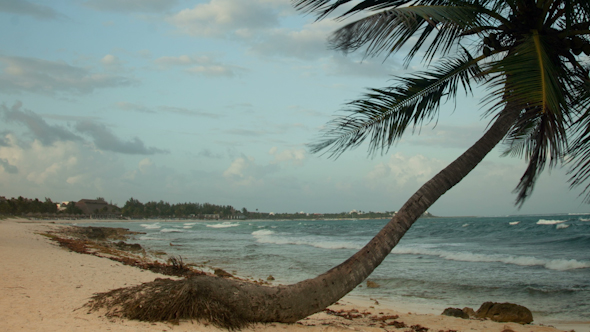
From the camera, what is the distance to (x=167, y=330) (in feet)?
12.8

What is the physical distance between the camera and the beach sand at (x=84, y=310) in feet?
13.1


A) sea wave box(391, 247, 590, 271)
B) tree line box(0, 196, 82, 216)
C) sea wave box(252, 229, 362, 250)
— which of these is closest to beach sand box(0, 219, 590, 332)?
sea wave box(391, 247, 590, 271)

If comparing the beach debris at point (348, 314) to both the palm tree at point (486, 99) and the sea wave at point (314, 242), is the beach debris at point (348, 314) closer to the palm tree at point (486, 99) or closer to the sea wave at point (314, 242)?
the palm tree at point (486, 99)

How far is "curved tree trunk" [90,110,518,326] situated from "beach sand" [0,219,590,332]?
222mm

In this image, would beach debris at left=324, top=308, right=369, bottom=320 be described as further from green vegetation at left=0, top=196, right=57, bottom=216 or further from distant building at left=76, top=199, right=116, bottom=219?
distant building at left=76, top=199, right=116, bottom=219

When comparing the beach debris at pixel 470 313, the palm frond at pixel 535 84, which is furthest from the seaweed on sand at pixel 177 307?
the beach debris at pixel 470 313

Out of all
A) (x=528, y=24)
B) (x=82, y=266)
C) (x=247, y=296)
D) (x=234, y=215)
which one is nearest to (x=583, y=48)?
(x=528, y=24)

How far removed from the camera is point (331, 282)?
399 centimetres

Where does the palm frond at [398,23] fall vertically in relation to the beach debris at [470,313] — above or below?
above

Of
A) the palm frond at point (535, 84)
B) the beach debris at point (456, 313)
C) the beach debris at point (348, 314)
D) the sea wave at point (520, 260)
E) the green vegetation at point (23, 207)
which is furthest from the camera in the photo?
the green vegetation at point (23, 207)

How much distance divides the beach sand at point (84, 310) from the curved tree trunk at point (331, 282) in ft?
0.73

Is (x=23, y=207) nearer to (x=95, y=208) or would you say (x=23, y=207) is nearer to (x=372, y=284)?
(x=95, y=208)

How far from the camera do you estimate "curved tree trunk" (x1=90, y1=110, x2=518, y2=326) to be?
156 inches

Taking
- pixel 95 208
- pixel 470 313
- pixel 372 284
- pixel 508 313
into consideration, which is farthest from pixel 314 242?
pixel 95 208
